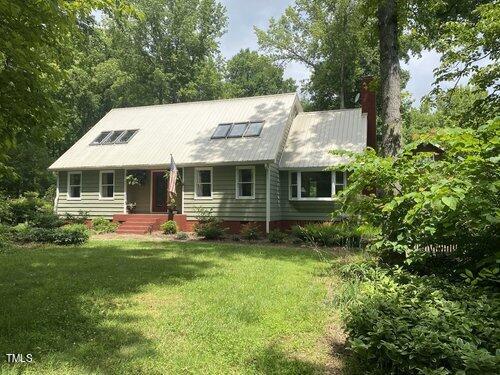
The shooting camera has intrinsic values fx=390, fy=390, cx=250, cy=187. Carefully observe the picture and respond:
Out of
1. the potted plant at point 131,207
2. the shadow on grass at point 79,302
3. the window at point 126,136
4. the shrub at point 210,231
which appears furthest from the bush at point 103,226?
the shadow on grass at point 79,302

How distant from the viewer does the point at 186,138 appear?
20.3 metres

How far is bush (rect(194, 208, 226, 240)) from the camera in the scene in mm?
15992

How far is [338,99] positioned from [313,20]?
774 cm

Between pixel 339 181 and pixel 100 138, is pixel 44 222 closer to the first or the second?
pixel 100 138

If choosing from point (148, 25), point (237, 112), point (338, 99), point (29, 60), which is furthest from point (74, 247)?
point (148, 25)

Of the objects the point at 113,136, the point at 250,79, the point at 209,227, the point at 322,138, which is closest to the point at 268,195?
the point at 209,227

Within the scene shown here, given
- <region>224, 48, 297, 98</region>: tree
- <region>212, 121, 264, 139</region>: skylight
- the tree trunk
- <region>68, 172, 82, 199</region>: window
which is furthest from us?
<region>224, 48, 297, 98</region>: tree

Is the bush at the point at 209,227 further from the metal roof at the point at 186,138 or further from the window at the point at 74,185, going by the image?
the window at the point at 74,185

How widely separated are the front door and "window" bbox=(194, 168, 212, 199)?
Result: 9.00 ft

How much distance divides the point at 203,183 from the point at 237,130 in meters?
3.22

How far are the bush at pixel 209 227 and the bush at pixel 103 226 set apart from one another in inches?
A: 164

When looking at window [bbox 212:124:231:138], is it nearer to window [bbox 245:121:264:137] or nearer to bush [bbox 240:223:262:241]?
window [bbox 245:121:264:137]

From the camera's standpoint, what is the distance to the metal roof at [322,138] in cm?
1808

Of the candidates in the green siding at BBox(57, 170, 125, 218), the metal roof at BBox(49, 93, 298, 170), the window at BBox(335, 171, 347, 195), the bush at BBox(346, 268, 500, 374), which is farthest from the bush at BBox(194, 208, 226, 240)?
the bush at BBox(346, 268, 500, 374)
